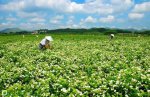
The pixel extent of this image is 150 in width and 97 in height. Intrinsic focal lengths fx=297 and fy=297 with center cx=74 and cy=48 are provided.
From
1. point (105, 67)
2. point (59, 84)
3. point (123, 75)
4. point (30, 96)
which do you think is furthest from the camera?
point (105, 67)

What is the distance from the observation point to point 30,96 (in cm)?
1020

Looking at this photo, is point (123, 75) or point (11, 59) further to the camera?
point (11, 59)

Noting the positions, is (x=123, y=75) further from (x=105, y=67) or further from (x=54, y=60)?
(x=54, y=60)

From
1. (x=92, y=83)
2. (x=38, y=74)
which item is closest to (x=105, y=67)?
(x=38, y=74)

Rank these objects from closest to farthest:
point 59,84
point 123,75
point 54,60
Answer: point 59,84, point 123,75, point 54,60

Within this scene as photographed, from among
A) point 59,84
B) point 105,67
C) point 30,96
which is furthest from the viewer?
point 105,67

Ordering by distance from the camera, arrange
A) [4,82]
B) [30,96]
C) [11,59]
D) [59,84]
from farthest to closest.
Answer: [11,59], [4,82], [59,84], [30,96]

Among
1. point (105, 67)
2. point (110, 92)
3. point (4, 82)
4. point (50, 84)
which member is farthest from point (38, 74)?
point (110, 92)

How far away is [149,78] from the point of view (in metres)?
Result: 11.3

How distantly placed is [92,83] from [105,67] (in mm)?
5203

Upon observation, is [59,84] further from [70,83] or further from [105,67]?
[105,67]

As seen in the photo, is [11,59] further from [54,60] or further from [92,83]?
[92,83]

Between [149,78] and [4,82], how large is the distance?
22.3ft

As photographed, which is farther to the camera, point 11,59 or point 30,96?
point 11,59
